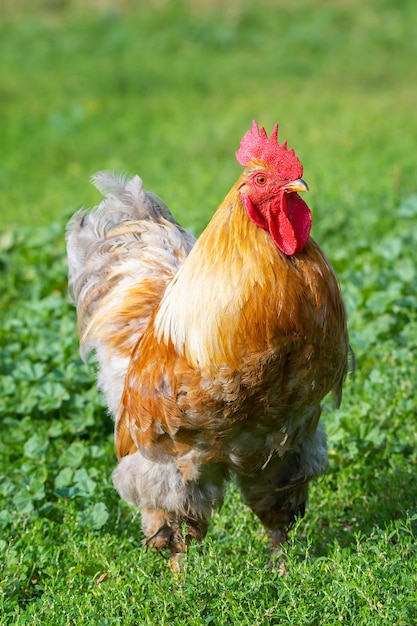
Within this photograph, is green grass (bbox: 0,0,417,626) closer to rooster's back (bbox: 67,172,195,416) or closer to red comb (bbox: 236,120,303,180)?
rooster's back (bbox: 67,172,195,416)

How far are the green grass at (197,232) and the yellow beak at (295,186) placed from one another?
4.70 feet

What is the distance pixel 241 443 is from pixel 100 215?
193 centimetres

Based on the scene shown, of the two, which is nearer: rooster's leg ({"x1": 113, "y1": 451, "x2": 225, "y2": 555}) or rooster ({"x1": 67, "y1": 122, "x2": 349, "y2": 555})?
rooster ({"x1": 67, "y1": 122, "x2": 349, "y2": 555})

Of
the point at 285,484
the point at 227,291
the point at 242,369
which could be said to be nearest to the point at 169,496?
the point at 285,484

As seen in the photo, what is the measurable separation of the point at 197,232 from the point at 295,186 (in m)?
4.21

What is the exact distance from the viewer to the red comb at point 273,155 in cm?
350

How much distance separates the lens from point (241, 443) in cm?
369

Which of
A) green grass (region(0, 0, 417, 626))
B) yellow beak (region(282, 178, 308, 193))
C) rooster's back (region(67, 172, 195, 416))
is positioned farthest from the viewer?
rooster's back (region(67, 172, 195, 416))

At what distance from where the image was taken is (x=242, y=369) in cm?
346

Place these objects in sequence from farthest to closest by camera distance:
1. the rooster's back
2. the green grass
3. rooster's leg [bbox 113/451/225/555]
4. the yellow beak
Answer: the rooster's back, rooster's leg [bbox 113/451/225/555], the green grass, the yellow beak

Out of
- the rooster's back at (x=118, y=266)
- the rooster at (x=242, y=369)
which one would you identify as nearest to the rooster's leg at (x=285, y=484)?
the rooster at (x=242, y=369)

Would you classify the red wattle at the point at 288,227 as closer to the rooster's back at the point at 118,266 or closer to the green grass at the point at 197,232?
the rooster's back at the point at 118,266

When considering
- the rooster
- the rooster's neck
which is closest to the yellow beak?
the rooster

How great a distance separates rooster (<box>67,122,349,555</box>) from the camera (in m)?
3.47
